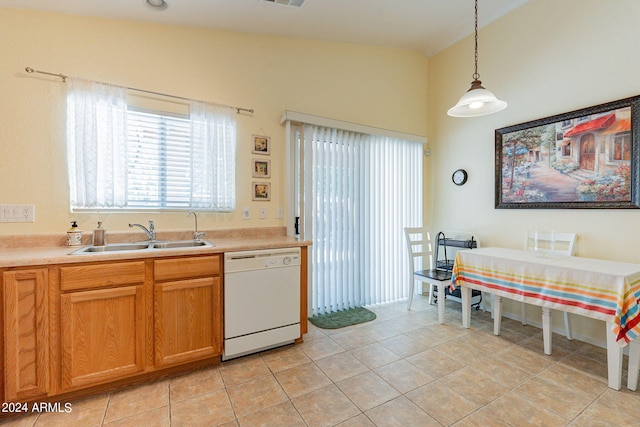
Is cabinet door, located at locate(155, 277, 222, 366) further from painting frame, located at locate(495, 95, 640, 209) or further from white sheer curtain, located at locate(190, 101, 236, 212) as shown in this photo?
painting frame, located at locate(495, 95, 640, 209)

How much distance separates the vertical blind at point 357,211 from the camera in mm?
3086

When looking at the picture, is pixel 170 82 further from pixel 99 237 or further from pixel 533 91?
pixel 533 91

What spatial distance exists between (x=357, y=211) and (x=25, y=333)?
2835 millimetres

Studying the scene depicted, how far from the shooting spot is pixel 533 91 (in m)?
2.86

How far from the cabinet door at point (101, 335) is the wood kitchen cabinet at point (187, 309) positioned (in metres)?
0.12

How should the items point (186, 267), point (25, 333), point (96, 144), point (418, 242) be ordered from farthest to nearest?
point (418, 242)
point (96, 144)
point (186, 267)
point (25, 333)

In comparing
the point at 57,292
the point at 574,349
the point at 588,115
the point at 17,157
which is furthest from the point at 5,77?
the point at 574,349

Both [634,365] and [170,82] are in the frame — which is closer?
[634,365]

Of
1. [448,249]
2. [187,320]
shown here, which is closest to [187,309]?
[187,320]

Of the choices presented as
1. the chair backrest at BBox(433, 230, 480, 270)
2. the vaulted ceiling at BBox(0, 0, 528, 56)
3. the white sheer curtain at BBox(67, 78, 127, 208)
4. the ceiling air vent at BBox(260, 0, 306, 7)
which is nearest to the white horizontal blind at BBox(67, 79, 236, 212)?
the white sheer curtain at BBox(67, 78, 127, 208)

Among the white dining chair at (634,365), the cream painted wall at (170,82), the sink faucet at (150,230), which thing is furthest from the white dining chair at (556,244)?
the sink faucet at (150,230)

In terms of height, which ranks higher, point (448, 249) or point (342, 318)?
point (448, 249)

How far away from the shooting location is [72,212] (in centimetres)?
217

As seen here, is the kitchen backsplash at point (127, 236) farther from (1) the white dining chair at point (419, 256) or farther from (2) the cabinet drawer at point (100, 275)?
(1) the white dining chair at point (419, 256)
